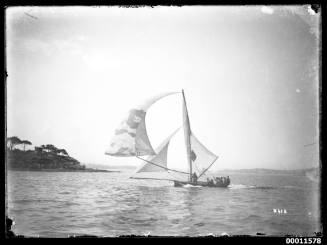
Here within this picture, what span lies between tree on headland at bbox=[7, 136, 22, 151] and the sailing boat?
3.63ft

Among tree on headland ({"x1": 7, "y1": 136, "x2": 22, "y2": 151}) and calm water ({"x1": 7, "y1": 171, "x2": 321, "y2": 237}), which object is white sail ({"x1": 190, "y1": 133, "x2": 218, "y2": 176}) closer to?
calm water ({"x1": 7, "y1": 171, "x2": 321, "y2": 237})

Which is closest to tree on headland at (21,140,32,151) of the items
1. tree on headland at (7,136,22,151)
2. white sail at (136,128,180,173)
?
tree on headland at (7,136,22,151)

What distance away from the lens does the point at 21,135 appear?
4379mm

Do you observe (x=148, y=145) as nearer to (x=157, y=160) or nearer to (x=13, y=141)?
(x=157, y=160)

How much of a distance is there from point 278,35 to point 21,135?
11.4 feet

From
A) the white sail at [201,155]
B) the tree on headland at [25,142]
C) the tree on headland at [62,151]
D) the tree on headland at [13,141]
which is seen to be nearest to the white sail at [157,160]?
the white sail at [201,155]

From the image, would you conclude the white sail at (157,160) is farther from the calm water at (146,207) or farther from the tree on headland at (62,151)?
the tree on headland at (62,151)

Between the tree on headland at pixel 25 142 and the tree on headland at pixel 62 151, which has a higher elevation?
the tree on headland at pixel 25 142

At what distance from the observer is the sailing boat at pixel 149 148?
4.52m

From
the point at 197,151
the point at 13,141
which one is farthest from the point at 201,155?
the point at 13,141

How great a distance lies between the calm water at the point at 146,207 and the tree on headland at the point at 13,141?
34 cm

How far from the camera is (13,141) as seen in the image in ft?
14.2

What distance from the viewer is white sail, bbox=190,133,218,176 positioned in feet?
14.8

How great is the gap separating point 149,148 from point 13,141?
5.62 feet
